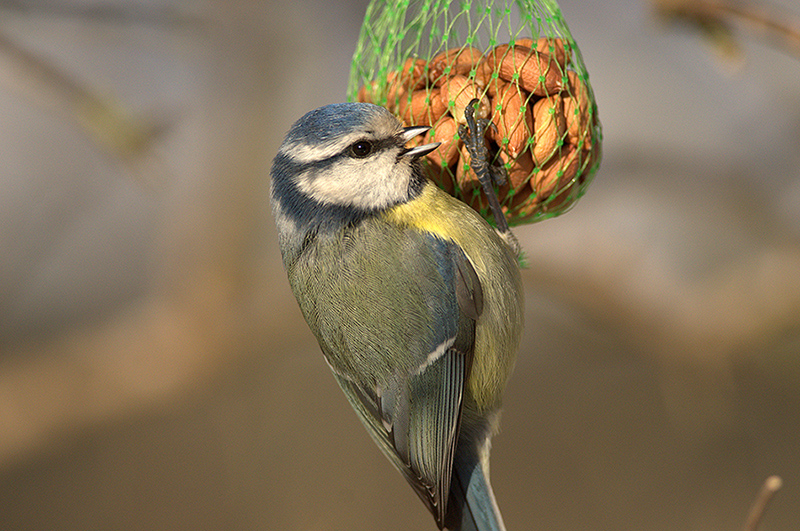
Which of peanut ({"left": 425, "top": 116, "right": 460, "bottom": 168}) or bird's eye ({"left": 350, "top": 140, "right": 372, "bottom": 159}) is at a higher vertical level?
bird's eye ({"left": 350, "top": 140, "right": 372, "bottom": 159})

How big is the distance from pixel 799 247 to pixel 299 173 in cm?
267

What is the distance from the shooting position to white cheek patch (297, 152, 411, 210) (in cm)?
127

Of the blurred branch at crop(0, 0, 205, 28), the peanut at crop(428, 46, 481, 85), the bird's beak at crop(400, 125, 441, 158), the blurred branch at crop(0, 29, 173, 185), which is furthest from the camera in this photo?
the blurred branch at crop(0, 0, 205, 28)

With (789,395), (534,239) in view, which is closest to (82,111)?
(534,239)

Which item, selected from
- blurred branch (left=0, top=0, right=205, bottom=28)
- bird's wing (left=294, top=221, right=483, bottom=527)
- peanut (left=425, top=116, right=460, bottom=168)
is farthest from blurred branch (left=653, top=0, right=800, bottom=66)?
blurred branch (left=0, top=0, right=205, bottom=28)

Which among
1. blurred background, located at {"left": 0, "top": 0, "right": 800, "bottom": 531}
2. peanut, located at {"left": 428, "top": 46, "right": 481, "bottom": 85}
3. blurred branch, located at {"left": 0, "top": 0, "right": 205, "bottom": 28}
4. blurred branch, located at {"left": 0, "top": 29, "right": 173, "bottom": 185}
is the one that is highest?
blurred branch, located at {"left": 0, "top": 0, "right": 205, "bottom": 28}

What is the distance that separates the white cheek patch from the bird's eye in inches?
0.5

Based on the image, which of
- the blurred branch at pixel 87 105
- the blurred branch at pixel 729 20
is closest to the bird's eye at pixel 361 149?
the blurred branch at pixel 729 20

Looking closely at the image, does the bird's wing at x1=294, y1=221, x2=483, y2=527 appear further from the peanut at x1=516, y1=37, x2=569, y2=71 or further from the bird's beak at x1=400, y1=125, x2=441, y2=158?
the peanut at x1=516, y1=37, x2=569, y2=71

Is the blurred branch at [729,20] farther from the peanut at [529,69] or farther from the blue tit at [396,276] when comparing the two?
the blue tit at [396,276]

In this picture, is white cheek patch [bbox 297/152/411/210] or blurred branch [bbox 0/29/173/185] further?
blurred branch [bbox 0/29/173/185]

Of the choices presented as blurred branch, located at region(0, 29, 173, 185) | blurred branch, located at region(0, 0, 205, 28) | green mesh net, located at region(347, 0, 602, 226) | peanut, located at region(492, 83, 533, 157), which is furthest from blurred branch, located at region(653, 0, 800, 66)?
blurred branch, located at region(0, 0, 205, 28)

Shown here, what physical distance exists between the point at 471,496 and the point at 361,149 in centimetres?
78

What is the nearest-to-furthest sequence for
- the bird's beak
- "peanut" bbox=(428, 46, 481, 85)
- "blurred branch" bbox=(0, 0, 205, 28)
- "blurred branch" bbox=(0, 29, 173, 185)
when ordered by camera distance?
the bird's beak → "peanut" bbox=(428, 46, 481, 85) → "blurred branch" bbox=(0, 29, 173, 185) → "blurred branch" bbox=(0, 0, 205, 28)
